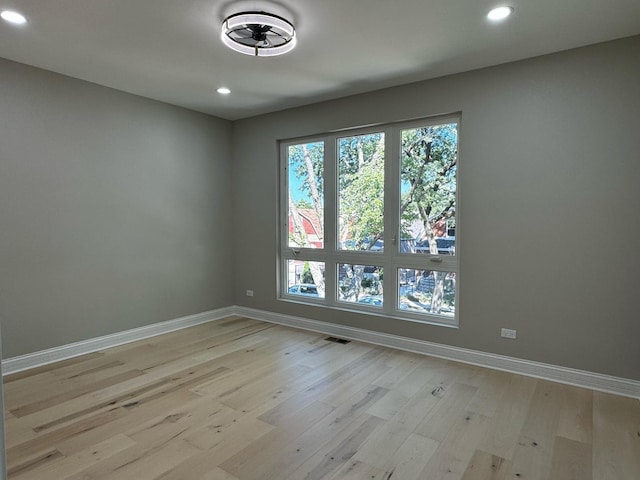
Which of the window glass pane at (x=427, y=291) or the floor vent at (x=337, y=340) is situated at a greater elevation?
the window glass pane at (x=427, y=291)

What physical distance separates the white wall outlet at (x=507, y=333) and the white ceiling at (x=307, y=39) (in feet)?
7.87

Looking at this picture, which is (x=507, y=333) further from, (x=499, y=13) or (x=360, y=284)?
(x=499, y=13)

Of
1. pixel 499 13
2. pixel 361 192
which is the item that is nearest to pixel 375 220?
pixel 361 192

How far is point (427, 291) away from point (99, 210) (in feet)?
11.7

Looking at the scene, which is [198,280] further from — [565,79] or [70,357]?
[565,79]

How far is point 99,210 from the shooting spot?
4070 millimetres

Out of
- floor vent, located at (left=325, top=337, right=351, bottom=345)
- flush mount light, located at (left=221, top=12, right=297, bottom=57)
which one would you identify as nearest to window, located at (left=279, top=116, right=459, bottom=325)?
floor vent, located at (left=325, top=337, right=351, bottom=345)

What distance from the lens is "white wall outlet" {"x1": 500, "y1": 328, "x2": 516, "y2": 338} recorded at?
11.5 ft

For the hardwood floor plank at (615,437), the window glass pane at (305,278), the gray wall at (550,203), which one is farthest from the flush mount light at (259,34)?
the hardwood floor plank at (615,437)

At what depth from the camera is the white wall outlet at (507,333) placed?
3.49m

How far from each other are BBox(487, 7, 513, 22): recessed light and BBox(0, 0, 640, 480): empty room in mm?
28

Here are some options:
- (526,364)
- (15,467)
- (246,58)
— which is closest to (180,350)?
(15,467)

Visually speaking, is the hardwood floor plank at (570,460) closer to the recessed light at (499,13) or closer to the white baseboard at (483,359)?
Answer: the white baseboard at (483,359)

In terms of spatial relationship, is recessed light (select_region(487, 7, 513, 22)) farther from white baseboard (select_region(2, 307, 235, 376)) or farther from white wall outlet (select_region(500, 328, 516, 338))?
white baseboard (select_region(2, 307, 235, 376))
